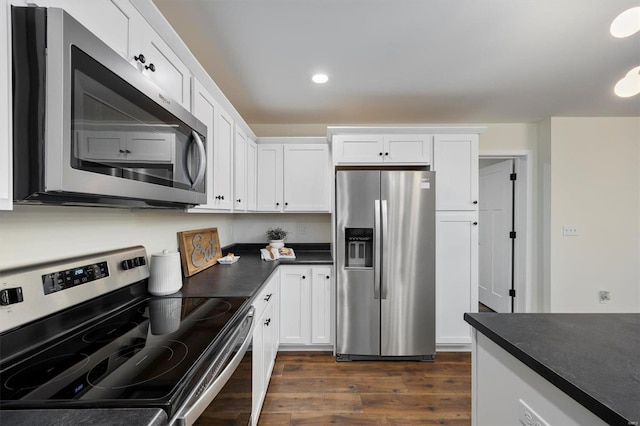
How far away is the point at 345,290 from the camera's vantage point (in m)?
2.45

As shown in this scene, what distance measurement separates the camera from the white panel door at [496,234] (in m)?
3.51

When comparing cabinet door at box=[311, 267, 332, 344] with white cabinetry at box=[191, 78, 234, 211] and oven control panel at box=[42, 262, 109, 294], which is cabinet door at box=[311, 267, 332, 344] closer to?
white cabinetry at box=[191, 78, 234, 211]

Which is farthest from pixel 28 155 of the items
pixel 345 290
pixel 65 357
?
pixel 345 290

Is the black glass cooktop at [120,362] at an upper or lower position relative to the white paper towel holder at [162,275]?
lower

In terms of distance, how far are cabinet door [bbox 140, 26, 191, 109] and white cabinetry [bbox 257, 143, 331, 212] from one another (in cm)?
149

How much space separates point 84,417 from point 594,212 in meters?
4.32

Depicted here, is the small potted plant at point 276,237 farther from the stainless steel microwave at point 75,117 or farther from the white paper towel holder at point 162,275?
the stainless steel microwave at point 75,117

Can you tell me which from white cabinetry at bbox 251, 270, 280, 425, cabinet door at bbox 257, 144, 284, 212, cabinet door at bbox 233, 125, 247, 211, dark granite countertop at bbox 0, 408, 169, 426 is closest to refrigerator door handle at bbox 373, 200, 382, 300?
white cabinetry at bbox 251, 270, 280, 425

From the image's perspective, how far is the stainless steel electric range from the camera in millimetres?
A: 655

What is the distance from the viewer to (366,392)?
2045mm

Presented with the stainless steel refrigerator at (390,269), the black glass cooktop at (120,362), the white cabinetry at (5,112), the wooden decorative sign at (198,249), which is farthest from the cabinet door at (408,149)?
the white cabinetry at (5,112)

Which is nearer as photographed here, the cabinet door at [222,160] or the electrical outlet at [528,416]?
the electrical outlet at [528,416]

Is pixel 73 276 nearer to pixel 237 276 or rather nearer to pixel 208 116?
pixel 237 276

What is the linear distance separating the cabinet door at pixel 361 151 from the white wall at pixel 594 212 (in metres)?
2.03
